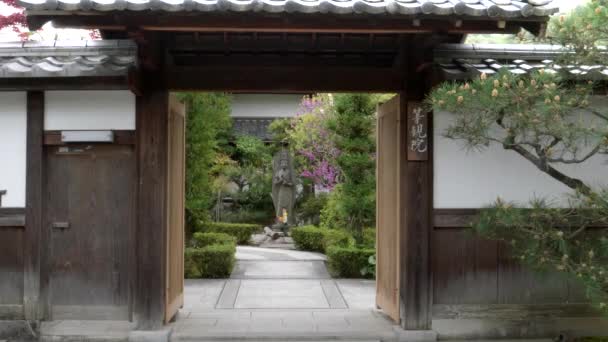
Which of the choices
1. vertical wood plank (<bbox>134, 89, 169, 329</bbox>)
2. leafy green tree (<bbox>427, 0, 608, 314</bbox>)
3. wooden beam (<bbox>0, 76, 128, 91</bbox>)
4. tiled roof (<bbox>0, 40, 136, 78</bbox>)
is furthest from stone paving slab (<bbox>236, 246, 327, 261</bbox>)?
leafy green tree (<bbox>427, 0, 608, 314</bbox>)

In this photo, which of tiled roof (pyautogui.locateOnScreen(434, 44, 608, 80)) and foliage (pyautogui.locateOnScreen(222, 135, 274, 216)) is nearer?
tiled roof (pyautogui.locateOnScreen(434, 44, 608, 80))

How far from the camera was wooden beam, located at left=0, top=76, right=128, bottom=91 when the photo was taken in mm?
6730

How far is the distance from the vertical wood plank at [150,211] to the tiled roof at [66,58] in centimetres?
54

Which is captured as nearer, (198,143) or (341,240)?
(341,240)

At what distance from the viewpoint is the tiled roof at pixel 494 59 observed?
6.64m

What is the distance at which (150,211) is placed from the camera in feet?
23.0

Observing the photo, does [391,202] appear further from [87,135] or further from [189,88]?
[87,135]

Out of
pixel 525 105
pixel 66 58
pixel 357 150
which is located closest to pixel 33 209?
pixel 66 58

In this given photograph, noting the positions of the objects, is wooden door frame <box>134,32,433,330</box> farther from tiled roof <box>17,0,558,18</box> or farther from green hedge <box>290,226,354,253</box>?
green hedge <box>290,226,354,253</box>

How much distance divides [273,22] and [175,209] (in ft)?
10.2

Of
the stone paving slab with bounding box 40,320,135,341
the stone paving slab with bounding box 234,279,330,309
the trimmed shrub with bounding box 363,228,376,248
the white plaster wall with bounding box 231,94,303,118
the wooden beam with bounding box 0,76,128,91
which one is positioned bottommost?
the stone paving slab with bounding box 234,279,330,309

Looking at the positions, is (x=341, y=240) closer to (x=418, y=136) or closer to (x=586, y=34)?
(x=418, y=136)

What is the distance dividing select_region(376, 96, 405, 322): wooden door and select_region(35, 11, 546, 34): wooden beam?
1565mm

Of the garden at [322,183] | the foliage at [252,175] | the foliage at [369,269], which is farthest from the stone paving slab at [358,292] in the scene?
the foliage at [252,175]
